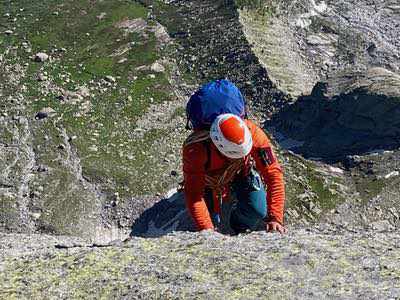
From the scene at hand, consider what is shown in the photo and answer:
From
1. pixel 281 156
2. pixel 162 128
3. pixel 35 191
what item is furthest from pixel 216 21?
pixel 35 191

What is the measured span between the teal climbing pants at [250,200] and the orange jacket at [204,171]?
4.58ft

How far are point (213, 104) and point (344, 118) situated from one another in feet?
129

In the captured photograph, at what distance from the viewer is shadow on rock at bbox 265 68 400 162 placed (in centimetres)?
4903

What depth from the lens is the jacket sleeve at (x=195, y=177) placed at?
1396cm

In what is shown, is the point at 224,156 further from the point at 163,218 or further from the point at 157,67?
the point at 157,67

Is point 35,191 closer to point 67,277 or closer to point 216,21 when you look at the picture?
point 216,21

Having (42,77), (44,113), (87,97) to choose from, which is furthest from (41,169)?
(42,77)

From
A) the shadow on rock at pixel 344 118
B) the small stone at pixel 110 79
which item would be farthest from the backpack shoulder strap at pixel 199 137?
the small stone at pixel 110 79

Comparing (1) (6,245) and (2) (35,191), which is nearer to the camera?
(1) (6,245)

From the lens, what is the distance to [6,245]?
802 inches

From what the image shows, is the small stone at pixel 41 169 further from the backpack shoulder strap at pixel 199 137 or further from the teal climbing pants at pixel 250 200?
the backpack shoulder strap at pixel 199 137

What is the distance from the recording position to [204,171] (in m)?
14.3

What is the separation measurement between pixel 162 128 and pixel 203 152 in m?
38.6

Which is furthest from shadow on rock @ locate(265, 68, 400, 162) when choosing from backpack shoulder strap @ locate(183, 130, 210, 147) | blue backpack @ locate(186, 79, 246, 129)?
backpack shoulder strap @ locate(183, 130, 210, 147)
